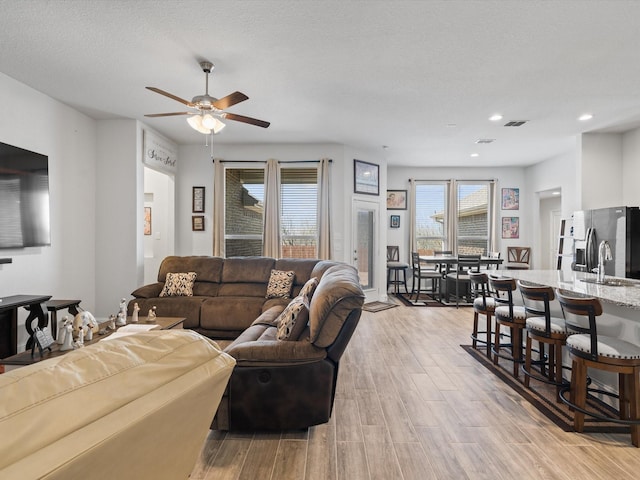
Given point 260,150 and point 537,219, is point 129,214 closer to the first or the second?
point 260,150

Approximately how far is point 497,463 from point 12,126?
534 centimetres

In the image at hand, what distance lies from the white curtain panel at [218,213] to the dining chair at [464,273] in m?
4.46

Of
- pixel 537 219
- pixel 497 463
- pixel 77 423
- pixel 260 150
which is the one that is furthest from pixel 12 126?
pixel 537 219

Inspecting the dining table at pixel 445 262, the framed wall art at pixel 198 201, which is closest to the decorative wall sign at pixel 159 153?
the framed wall art at pixel 198 201

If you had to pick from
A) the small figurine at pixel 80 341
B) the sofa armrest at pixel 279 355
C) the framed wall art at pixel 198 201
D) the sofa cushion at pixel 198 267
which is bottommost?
the small figurine at pixel 80 341

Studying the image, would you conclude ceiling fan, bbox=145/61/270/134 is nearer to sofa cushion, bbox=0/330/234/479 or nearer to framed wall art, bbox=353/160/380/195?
sofa cushion, bbox=0/330/234/479

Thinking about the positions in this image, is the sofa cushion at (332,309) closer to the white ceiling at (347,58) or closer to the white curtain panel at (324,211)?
the white ceiling at (347,58)

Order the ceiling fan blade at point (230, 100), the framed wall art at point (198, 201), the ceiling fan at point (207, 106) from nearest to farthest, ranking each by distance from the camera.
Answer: the ceiling fan blade at point (230, 100) < the ceiling fan at point (207, 106) < the framed wall art at point (198, 201)

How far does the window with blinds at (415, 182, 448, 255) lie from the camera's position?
27.6 ft

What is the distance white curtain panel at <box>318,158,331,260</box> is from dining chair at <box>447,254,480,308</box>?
8.33 ft

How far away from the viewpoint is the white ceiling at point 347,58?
8.56ft

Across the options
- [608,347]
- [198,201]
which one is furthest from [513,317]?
[198,201]

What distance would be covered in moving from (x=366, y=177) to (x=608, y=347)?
5.04m

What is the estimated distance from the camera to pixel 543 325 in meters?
2.78
